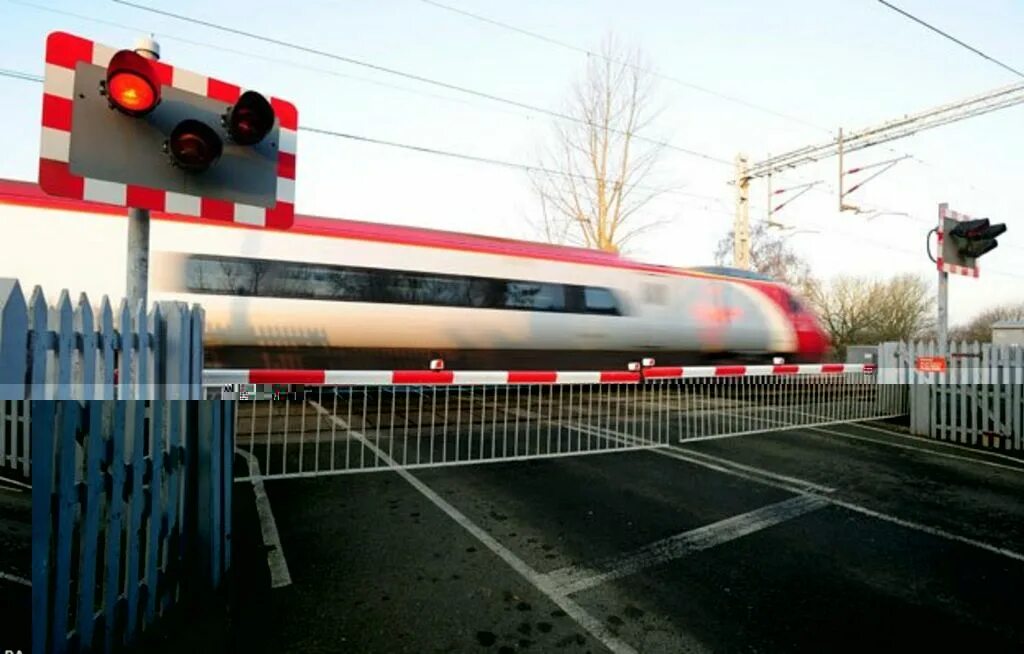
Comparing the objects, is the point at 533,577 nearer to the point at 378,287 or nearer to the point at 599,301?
the point at 378,287

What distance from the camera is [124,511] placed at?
236 cm

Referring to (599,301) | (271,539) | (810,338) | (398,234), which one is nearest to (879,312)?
(810,338)

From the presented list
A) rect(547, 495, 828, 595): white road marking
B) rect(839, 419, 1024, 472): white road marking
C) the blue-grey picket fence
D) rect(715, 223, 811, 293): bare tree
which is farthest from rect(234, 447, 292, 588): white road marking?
rect(715, 223, 811, 293): bare tree

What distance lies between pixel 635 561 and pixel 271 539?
249cm

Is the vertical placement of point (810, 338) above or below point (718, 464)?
above

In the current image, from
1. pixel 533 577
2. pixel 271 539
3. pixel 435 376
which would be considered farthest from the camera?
pixel 435 376

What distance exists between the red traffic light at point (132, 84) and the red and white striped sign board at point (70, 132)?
96 mm

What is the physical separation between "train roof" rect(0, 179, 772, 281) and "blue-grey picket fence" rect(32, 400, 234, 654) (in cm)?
539

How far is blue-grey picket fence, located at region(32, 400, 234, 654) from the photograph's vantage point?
199cm

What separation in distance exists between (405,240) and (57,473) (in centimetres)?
857

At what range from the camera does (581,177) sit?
20125 millimetres

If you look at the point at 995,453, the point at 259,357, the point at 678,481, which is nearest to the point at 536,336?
the point at 259,357

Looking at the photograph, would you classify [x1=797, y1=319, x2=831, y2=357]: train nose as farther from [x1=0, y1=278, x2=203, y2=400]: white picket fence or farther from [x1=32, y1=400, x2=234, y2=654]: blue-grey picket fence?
[x1=0, y1=278, x2=203, y2=400]: white picket fence

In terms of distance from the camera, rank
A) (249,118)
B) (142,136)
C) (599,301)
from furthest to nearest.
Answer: (599,301), (249,118), (142,136)
